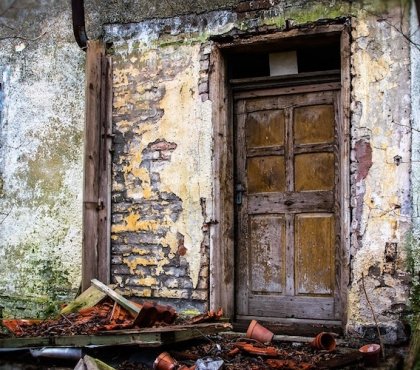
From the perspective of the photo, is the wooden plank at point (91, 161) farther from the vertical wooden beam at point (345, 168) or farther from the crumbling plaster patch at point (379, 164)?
the crumbling plaster patch at point (379, 164)

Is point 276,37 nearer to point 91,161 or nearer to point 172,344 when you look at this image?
point 91,161

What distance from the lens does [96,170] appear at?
613cm

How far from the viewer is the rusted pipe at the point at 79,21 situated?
20.2 feet

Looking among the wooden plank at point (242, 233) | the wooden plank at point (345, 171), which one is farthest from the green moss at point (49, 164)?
the wooden plank at point (345, 171)

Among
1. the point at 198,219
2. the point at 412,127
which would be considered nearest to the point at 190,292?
the point at 198,219

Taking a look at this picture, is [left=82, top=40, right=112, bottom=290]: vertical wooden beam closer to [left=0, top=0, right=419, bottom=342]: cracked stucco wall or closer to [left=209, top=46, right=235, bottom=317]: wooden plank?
[left=0, top=0, right=419, bottom=342]: cracked stucco wall

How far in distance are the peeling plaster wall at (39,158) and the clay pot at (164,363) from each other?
197cm

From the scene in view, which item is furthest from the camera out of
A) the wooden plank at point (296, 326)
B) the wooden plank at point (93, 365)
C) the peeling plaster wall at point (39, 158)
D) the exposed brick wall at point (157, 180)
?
the peeling plaster wall at point (39, 158)

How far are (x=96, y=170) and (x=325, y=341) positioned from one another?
2.73 meters

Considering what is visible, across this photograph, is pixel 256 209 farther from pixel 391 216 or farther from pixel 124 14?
pixel 124 14

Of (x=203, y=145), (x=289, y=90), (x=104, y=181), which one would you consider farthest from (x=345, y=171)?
(x=104, y=181)

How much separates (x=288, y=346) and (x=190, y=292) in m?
1.08

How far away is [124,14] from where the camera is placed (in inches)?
245

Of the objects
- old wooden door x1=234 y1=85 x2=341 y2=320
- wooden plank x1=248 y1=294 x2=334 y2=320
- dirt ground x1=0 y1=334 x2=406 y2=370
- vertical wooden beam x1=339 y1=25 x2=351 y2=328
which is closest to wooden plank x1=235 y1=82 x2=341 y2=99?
old wooden door x1=234 y1=85 x2=341 y2=320
